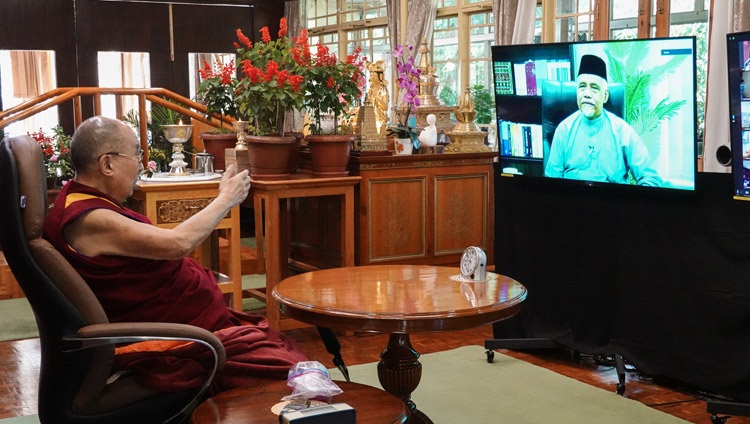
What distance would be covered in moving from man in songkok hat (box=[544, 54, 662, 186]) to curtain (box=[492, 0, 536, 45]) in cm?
316

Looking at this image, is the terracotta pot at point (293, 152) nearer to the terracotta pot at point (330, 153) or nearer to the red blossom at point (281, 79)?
the terracotta pot at point (330, 153)

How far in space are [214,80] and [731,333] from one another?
2849mm

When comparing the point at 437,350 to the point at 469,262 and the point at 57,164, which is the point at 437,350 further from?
the point at 57,164

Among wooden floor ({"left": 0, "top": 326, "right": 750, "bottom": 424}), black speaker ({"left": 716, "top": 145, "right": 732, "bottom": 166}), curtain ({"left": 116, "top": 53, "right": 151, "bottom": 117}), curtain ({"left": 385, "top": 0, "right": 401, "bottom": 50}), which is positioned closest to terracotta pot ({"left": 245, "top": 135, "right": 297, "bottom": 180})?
wooden floor ({"left": 0, "top": 326, "right": 750, "bottom": 424})

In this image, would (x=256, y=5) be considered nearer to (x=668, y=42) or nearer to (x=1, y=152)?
(x=668, y=42)

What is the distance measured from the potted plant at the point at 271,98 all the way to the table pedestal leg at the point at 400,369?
1.81 meters

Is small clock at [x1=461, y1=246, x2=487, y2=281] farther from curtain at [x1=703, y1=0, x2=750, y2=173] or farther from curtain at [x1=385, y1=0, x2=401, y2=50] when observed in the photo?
curtain at [x1=385, y1=0, x2=401, y2=50]

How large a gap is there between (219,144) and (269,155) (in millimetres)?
647

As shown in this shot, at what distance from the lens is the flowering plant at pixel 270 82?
14.3 feet

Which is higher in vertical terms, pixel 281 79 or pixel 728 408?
pixel 281 79

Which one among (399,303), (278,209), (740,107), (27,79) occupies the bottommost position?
(399,303)

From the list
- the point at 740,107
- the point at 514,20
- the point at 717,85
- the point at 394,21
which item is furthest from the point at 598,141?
the point at 394,21

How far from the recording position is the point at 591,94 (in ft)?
12.2

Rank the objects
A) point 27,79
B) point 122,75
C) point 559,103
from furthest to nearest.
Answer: point 122,75, point 27,79, point 559,103
